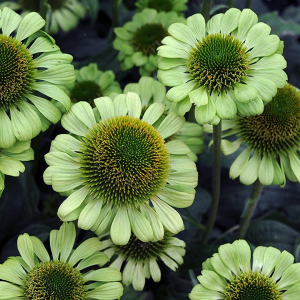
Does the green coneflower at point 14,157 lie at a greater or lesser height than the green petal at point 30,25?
lesser

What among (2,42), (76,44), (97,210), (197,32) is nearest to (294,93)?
(197,32)

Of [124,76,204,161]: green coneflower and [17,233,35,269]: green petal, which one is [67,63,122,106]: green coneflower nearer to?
[124,76,204,161]: green coneflower

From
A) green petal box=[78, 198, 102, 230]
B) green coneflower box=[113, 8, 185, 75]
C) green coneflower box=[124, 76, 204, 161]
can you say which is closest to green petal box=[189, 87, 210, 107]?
green coneflower box=[124, 76, 204, 161]

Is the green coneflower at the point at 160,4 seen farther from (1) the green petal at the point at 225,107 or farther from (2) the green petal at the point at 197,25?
(1) the green petal at the point at 225,107

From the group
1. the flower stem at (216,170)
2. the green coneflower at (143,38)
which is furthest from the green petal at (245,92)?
the green coneflower at (143,38)

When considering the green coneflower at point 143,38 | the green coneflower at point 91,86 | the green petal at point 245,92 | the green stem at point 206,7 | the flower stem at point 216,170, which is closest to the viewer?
the green petal at point 245,92
